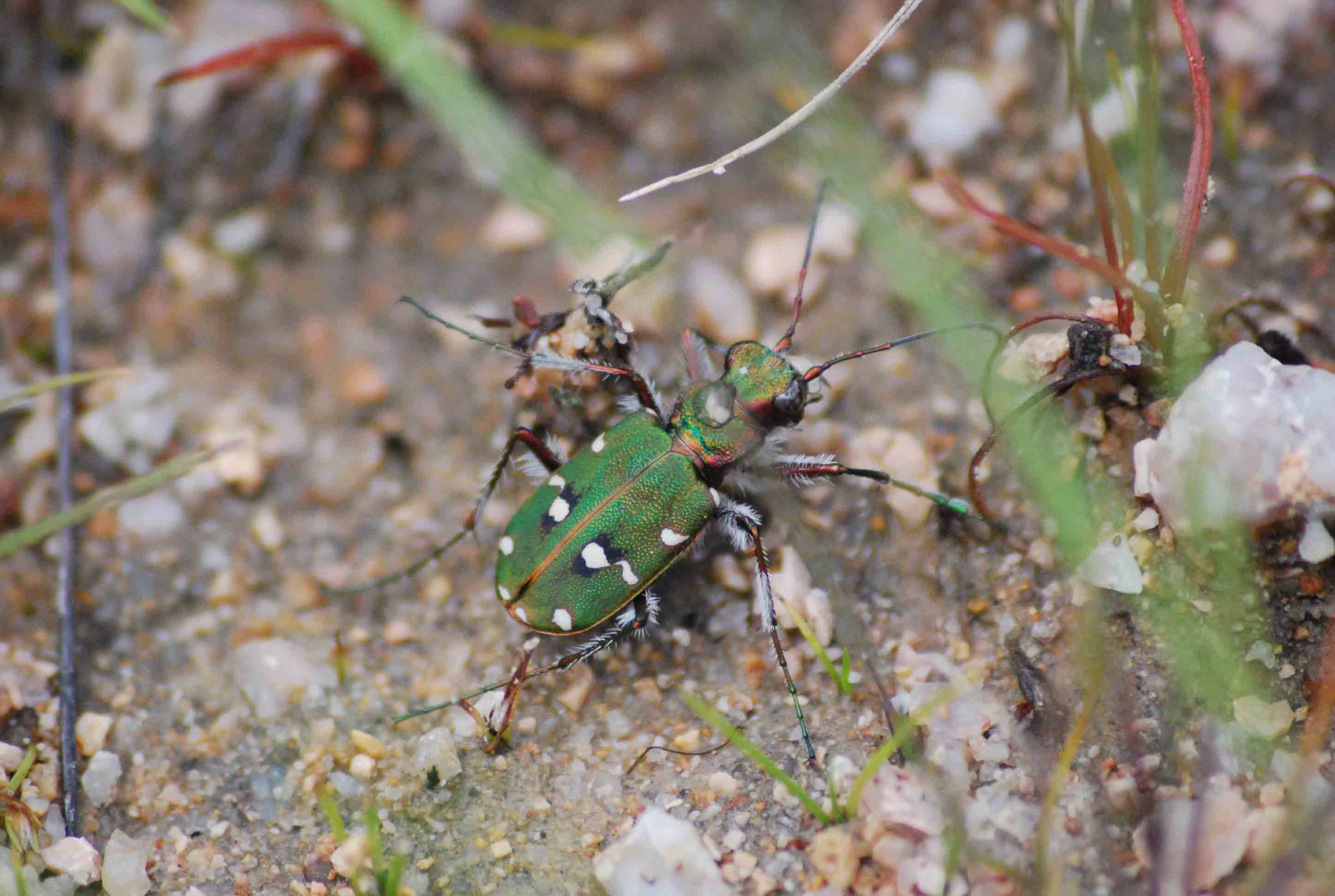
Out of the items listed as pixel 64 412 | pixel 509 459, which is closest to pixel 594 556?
pixel 509 459

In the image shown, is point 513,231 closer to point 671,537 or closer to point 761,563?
point 671,537

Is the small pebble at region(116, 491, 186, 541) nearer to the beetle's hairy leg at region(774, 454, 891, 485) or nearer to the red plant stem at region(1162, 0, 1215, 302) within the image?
the beetle's hairy leg at region(774, 454, 891, 485)

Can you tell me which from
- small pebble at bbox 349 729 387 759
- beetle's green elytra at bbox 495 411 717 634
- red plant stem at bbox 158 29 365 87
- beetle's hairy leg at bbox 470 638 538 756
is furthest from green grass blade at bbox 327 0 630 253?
small pebble at bbox 349 729 387 759

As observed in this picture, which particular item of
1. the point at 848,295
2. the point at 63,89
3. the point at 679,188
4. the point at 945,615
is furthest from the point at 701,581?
the point at 63,89

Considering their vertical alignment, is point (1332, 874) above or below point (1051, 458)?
below

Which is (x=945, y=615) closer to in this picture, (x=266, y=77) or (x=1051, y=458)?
(x=1051, y=458)
